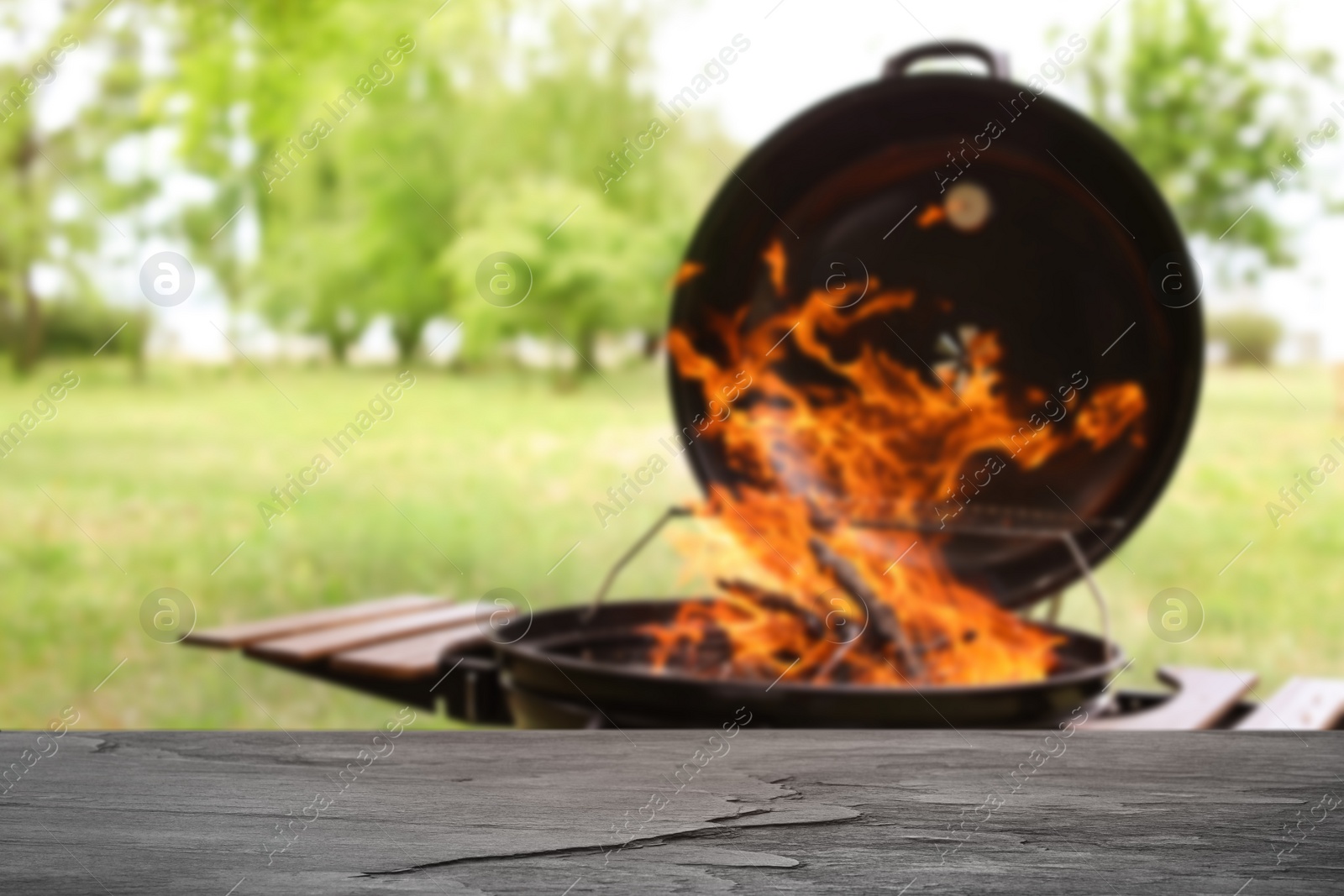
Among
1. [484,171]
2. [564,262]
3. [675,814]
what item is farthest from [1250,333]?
[675,814]

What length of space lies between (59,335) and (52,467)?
2.92m

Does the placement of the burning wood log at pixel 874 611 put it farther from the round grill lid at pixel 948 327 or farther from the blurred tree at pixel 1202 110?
the blurred tree at pixel 1202 110

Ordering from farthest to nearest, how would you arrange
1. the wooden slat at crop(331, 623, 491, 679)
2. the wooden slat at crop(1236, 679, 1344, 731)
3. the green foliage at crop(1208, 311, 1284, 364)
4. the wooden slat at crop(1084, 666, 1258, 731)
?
1. the green foliage at crop(1208, 311, 1284, 364)
2. the wooden slat at crop(331, 623, 491, 679)
3. the wooden slat at crop(1236, 679, 1344, 731)
4. the wooden slat at crop(1084, 666, 1258, 731)

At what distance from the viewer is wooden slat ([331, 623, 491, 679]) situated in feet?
8.19

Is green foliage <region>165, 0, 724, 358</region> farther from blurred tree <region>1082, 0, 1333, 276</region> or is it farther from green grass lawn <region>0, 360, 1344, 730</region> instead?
blurred tree <region>1082, 0, 1333, 276</region>

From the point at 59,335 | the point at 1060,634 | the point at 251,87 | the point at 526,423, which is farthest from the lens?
the point at 59,335

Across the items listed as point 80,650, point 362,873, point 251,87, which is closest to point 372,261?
point 251,87

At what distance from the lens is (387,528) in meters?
7.91

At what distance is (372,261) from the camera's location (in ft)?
33.5

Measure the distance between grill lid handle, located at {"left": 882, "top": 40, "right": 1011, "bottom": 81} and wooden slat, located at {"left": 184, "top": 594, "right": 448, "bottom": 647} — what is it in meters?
1.77

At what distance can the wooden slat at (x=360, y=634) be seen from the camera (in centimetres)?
264

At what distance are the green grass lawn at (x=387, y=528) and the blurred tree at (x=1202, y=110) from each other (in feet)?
4.76

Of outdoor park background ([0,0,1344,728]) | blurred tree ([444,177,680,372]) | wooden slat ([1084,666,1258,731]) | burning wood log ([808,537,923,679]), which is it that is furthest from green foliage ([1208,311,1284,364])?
burning wood log ([808,537,923,679])

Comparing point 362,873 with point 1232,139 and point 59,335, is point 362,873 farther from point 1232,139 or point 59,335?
point 59,335
